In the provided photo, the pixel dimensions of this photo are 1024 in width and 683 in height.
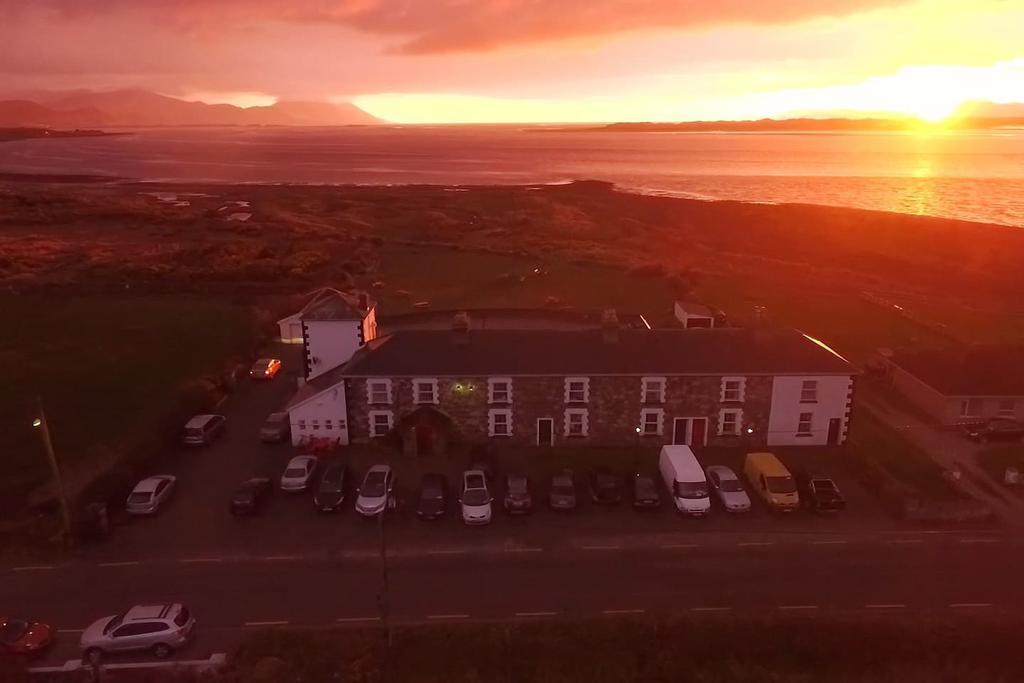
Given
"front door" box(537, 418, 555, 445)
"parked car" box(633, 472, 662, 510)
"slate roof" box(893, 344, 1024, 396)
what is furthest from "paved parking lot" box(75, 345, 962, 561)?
"slate roof" box(893, 344, 1024, 396)

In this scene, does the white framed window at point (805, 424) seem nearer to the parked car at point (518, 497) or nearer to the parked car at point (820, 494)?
the parked car at point (820, 494)

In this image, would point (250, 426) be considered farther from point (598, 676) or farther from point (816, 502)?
point (816, 502)

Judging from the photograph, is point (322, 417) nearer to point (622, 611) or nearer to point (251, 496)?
point (251, 496)

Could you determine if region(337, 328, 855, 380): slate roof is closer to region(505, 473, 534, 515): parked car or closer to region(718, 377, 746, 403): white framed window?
region(718, 377, 746, 403): white framed window

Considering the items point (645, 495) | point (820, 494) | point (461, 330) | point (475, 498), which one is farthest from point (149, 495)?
point (820, 494)

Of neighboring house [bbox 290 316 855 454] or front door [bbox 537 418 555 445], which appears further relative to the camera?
front door [bbox 537 418 555 445]

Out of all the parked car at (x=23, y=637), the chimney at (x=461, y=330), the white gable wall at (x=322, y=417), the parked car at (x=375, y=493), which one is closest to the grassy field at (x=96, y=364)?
the white gable wall at (x=322, y=417)

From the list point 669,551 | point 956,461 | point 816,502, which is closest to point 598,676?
point 669,551
